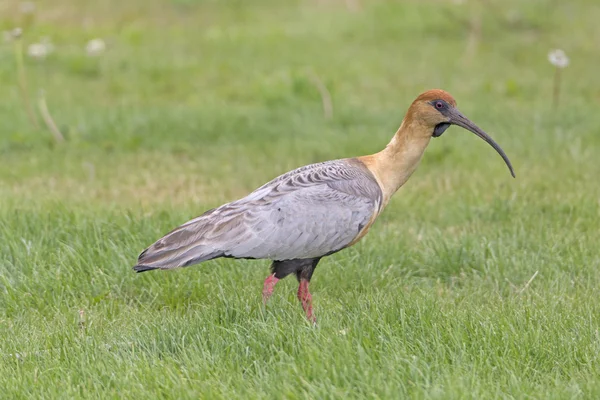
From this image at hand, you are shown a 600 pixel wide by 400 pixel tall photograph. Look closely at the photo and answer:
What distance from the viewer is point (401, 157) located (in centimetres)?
495

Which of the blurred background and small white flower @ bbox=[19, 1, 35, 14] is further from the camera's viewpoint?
small white flower @ bbox=[19, 1, 35, 14]

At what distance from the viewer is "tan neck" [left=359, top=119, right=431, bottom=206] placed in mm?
4938

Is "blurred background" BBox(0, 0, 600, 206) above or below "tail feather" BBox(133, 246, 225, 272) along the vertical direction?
below

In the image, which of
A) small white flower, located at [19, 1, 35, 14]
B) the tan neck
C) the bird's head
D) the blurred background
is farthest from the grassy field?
the bird's head

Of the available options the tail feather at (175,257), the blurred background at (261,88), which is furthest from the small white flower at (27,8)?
the tail feather at (175,257)

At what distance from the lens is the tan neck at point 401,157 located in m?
4.94

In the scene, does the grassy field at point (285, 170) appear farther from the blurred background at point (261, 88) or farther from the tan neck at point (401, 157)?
the tan neck at point (401, 157)

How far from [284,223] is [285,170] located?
11.7ft

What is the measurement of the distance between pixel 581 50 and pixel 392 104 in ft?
13.0

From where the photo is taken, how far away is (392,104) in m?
10.6

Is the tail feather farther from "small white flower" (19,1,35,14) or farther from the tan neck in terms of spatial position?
"small white flower" (19,1,35,14)

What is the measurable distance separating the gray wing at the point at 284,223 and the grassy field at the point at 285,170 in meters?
0.30

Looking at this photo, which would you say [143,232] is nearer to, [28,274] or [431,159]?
[28,274]

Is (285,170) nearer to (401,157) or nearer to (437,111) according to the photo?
(401,157)
